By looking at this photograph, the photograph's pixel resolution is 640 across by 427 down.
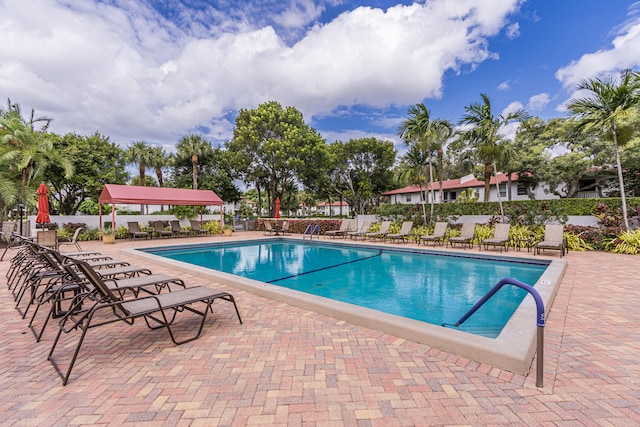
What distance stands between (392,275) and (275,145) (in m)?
16.7

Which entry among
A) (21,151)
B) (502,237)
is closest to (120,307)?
(502,237)

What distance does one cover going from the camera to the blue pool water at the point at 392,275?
539 centimetres

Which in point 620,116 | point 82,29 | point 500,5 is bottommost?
point 620,116

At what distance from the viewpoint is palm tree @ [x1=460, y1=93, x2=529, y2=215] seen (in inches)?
508

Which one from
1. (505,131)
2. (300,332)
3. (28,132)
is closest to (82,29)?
(28,132)

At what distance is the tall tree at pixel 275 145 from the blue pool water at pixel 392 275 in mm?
11220

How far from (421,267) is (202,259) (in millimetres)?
7984

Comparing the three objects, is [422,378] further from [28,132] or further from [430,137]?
[28,132]

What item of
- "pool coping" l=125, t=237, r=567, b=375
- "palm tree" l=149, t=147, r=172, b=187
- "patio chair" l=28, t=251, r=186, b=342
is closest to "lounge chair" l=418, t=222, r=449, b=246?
"pool coping" l=125, t=237, r=567, b=375

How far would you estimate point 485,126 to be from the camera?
12930mm

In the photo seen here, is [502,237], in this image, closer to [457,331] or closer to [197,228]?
[457,331]

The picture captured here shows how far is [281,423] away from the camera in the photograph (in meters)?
1.99

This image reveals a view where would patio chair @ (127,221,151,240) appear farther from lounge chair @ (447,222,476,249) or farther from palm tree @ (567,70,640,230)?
palm tree @ (567,70,640,230)

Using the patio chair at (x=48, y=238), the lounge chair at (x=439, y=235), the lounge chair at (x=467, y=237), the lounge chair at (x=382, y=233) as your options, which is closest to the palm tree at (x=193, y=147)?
the patio chair at (x=48, y=238)
